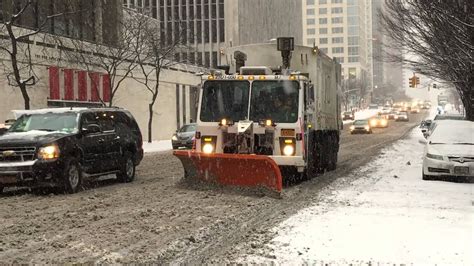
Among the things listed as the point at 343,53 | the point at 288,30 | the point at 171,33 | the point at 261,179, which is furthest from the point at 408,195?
the point at 343,53

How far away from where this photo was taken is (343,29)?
18662cm

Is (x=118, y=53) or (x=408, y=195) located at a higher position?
(x=118, y=53)

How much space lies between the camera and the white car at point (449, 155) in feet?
47.3

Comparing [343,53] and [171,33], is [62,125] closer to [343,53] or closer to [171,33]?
[171,33]

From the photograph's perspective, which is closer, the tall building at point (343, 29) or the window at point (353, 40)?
the window at point (353, 40)

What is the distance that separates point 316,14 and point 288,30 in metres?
71.4

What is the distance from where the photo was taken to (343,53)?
7293 inches

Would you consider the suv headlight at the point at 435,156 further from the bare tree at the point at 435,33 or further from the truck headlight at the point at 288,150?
the truck headlight at the point at 288,150

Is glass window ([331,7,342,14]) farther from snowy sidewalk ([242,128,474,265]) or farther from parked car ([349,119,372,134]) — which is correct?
snowy sidewalk ([242,128,474,265])

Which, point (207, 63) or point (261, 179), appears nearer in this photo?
point (261, 179)

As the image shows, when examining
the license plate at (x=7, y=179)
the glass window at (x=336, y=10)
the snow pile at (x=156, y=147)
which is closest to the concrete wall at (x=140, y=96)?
the snow pile at (x=156, y=147)

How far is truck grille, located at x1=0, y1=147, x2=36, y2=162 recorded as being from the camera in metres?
11.9

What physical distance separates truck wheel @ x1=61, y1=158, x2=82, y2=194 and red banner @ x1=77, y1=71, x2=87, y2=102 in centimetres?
2509

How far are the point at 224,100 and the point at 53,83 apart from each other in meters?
22.8
